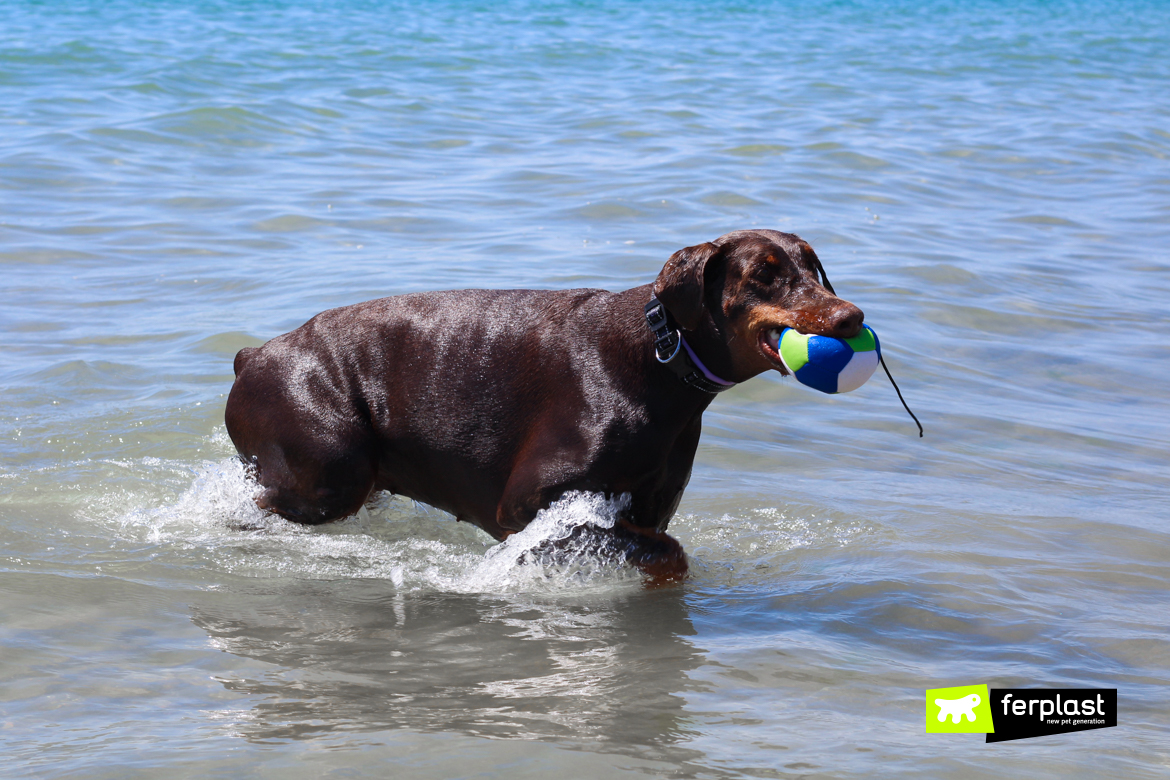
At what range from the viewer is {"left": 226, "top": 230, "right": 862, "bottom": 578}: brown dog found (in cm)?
457

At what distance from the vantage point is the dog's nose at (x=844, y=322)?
426 centimetres

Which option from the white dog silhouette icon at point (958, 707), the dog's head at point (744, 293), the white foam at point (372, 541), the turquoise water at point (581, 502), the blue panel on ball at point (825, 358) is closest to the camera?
the turquoise water at point (581, 502)

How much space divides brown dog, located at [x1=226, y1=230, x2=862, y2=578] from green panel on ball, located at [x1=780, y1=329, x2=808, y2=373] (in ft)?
0.18

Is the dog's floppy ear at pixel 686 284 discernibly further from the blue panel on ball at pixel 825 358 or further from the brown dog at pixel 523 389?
the blue panel on ball at pixel 825 358

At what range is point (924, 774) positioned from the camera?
11.9ft

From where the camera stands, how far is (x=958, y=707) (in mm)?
4133

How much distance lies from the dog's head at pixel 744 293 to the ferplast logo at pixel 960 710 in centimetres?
122

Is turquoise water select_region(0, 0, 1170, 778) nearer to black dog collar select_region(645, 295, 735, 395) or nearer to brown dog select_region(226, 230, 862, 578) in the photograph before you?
brown dog select_region(226, 230, 862, 578)

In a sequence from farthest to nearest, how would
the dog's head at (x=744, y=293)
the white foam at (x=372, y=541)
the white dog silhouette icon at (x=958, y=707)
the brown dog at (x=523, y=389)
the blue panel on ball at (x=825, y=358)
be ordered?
the white foam at (x=372, y=541) < the brown dog at (x=523, y=389) < the dog's head at (x=744, y=293) < the blue panel on ball at (x=825, y=358) < the white dog silhouette icon at (x=958, y=707)

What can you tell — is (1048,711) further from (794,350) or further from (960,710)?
(794,350)

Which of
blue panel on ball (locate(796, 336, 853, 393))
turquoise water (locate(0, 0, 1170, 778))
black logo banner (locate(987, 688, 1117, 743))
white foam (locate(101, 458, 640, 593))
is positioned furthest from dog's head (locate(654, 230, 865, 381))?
black logo banner (locate(987, 688, 1117, 743))

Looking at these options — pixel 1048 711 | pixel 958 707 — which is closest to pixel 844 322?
pixel 958 707

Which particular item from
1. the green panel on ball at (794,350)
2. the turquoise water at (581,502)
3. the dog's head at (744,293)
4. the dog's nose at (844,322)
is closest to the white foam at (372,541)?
the turquoise water at (581,502)

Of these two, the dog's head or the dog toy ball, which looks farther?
the dog's head
